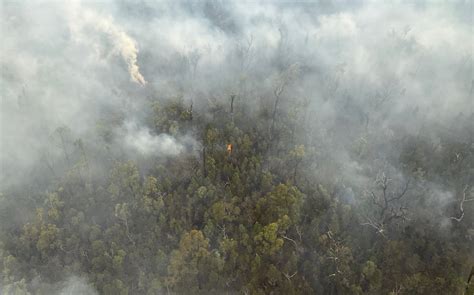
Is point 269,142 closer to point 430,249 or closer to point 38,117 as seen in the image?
point 430,249

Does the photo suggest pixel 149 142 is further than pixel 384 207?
Yes

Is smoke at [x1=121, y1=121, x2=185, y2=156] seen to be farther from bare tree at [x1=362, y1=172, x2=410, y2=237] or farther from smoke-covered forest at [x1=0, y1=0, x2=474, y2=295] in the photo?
bare tree at [x1=362, y1=172, x2=410, y2=237]

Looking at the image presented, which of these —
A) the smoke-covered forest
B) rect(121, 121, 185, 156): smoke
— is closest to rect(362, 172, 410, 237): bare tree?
the smoke-covered forest

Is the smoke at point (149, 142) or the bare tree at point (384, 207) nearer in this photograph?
the bare tree at point (384, 207)

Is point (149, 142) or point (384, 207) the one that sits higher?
point (384, 207)

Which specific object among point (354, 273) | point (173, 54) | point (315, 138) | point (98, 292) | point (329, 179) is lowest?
point (98, 292)

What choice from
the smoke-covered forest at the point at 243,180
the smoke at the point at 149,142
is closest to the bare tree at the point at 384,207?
the smoke-covered forest at the point at 243,180

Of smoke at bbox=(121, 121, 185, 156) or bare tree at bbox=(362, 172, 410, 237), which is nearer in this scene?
bare tree at bbox=(362, 172, 410, 237)

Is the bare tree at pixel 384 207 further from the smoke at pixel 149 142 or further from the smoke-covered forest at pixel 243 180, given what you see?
the smoke at pixel 149 142

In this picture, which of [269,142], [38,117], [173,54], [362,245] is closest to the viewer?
[362,245]

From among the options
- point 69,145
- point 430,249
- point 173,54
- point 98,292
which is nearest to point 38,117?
point 69,145

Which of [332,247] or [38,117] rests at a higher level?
[38,117]
